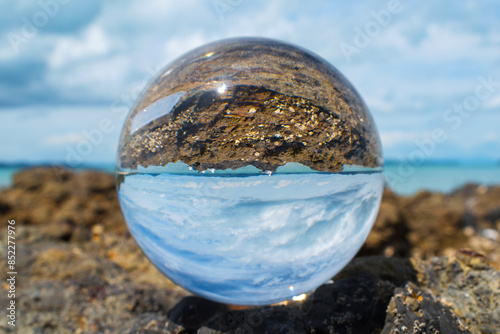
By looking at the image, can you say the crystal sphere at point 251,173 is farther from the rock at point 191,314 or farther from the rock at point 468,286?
the rock at point 468,286

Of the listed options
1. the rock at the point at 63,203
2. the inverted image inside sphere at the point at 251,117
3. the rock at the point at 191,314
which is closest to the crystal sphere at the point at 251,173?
the inverted image inside sphere at the point at 251,117

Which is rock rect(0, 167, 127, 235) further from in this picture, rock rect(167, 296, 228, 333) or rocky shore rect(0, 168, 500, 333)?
rock rect(167, 296, 228, 333)

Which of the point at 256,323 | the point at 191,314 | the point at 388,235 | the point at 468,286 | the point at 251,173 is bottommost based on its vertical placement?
the point at 388,235

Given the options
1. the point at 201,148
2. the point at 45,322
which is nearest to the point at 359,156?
the point at 201,148

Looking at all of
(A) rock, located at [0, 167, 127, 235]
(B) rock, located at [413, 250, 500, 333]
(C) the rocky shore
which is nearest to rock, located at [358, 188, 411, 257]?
(C) the rocky shore

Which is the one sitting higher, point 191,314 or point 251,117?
point 251,117

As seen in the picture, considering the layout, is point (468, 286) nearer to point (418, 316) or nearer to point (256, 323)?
point (418, 316)

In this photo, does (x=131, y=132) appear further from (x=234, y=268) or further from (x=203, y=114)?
(x=234, y=268)

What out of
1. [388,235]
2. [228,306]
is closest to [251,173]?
[228,306]

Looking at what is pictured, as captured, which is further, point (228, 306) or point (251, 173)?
point (228, 306)
